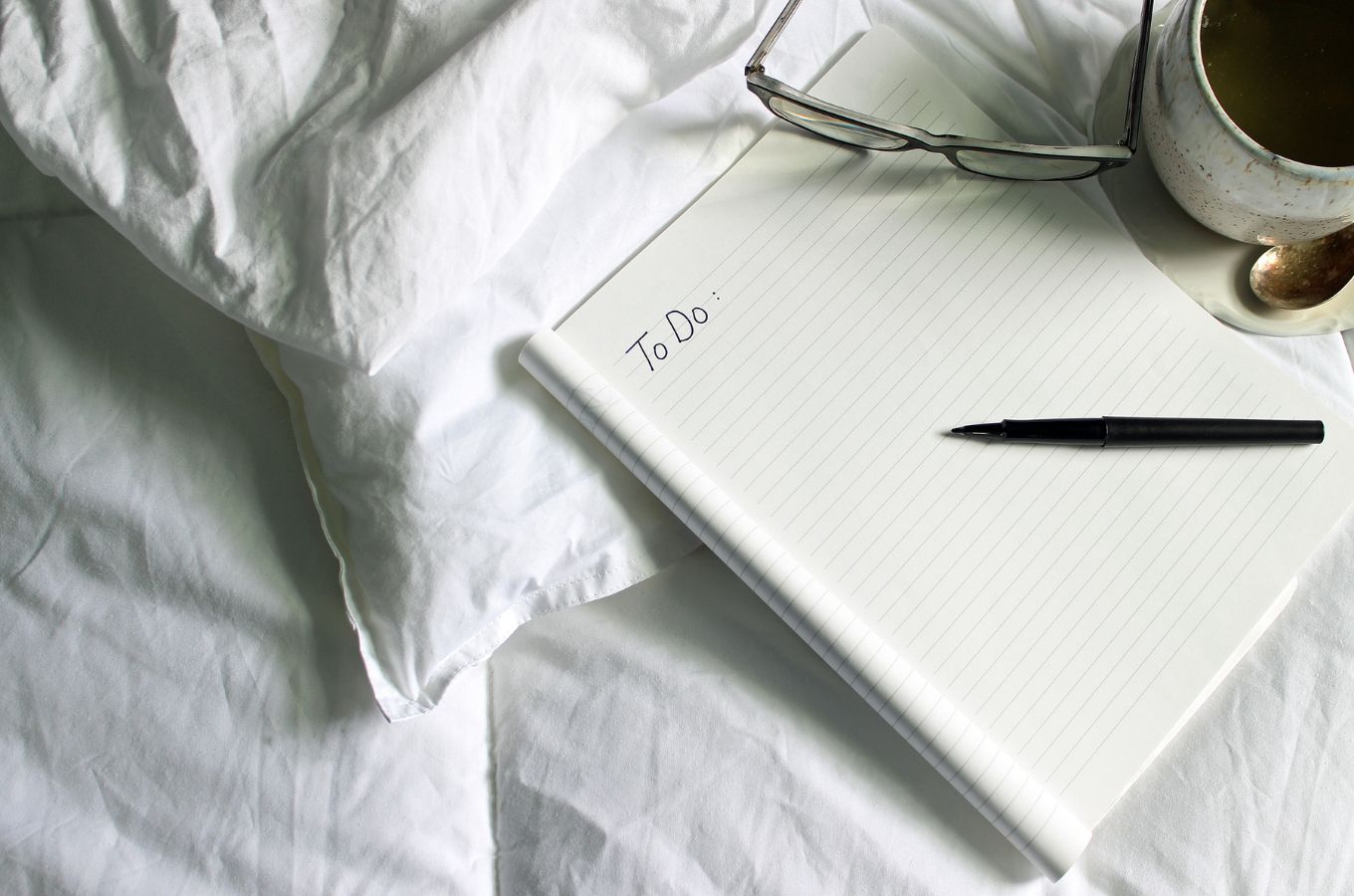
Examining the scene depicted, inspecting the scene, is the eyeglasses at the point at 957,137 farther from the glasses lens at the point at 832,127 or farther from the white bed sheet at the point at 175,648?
the white bed sheet at the point at 175,648

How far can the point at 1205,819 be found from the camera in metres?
0.43

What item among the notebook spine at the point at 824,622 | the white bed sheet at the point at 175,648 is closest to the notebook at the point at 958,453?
the notebook spine at the point at 824,622

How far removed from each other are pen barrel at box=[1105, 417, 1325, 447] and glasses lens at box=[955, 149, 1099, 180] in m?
0.12

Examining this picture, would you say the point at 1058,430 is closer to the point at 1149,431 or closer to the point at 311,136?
the point at 1149,431

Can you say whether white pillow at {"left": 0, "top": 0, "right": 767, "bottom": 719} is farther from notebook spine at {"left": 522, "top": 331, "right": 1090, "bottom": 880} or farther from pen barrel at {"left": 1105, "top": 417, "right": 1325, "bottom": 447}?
pen barrel at {"left": 1105, "top": 417, "right": 1325, "bottom": 447}

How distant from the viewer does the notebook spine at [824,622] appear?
0.40m

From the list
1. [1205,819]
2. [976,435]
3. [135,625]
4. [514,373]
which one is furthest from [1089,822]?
[135,625]

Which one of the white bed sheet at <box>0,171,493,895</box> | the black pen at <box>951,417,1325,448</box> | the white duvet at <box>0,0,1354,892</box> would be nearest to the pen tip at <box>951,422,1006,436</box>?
the black pen at <box>951,417,1325,448</box>

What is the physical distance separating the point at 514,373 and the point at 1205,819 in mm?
359

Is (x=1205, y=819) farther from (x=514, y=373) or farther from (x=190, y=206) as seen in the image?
(x=190, y=206)

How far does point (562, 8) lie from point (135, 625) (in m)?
0.32

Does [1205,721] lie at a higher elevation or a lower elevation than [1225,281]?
lower

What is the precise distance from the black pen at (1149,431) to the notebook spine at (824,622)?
0.34 ft

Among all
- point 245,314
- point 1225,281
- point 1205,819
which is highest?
point 245,314
